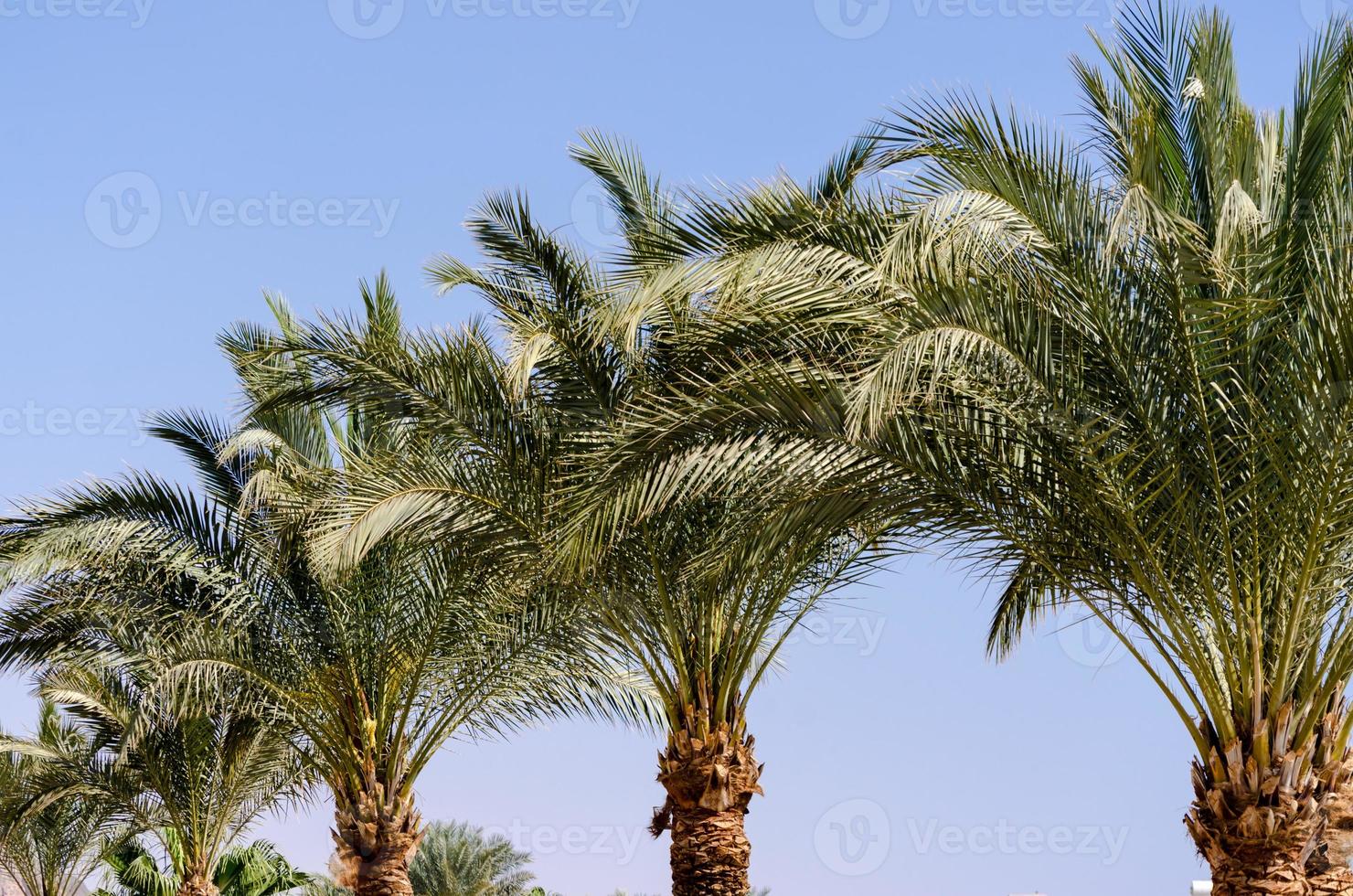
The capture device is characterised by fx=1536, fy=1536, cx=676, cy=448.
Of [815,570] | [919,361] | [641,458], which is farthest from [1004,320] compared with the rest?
[815,570]

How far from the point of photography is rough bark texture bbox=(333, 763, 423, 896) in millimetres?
15438

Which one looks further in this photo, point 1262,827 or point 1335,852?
point 1335,852

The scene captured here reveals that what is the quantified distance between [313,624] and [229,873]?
48.2ft

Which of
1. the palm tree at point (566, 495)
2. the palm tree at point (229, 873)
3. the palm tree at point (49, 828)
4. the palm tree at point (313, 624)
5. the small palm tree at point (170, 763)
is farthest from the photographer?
the palm tree at point (229, 873)

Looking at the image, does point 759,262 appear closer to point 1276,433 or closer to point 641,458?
point 641,458

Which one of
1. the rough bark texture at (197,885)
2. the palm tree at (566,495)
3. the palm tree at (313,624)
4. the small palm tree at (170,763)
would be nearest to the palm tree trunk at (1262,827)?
the palm tree at (566,495)

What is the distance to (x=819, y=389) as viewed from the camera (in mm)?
8320

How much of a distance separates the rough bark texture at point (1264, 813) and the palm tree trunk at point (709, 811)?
4213 mm

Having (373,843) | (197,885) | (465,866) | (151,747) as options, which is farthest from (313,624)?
(465,866)

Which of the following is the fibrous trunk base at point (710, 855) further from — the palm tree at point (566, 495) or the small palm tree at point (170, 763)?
the small palm tree at point (170, 763)

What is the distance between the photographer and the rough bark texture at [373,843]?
1544 cm

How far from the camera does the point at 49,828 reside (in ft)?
91.2

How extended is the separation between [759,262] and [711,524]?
342 centimetres

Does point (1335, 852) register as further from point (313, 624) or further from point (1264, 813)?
point (313, 624)
